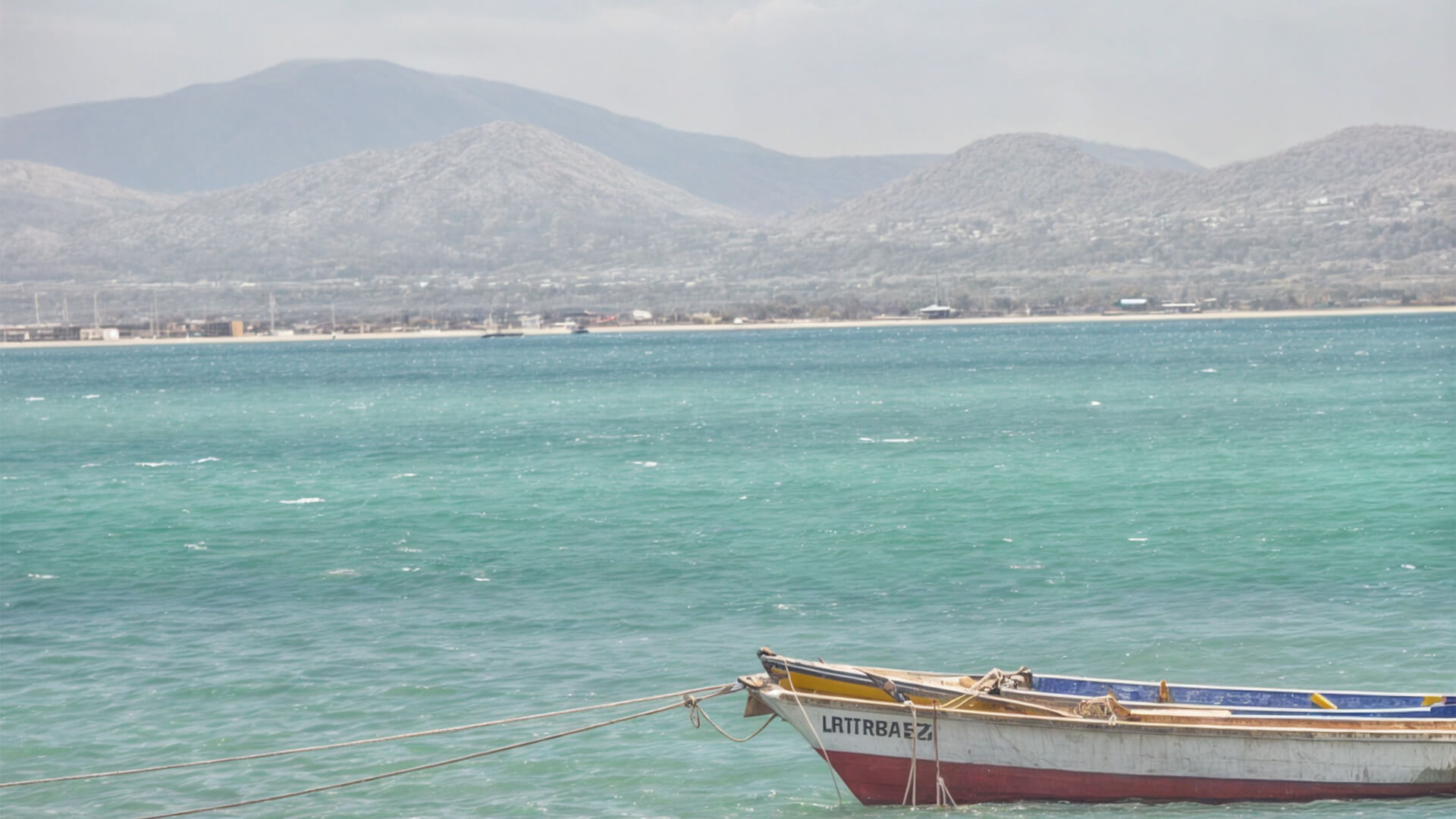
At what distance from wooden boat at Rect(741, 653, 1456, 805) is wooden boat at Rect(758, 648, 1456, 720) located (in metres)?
0.05

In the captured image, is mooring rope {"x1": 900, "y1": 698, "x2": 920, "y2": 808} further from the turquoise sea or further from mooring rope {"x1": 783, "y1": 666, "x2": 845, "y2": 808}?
mooring rope {"x1": 783, "y1": 666, "x2": 845, "y2": 808}

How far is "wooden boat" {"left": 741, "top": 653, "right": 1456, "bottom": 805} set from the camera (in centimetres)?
1716

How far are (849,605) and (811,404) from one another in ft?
207

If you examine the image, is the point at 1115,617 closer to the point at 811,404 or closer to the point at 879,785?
the point at 879,785

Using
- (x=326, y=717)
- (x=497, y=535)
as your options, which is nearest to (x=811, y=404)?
(x=497, y=535)

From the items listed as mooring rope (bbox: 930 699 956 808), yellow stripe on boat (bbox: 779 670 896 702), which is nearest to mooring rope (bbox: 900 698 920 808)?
mooring rope (bbox: 930 699 956 808)

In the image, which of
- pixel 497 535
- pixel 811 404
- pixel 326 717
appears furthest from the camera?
pixel 811 404

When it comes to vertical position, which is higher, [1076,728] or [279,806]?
[1076,728]

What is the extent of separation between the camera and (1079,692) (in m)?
18.4

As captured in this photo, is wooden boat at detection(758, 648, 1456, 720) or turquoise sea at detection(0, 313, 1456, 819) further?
turquoise sea at detection(0, 313, 1456, 819)

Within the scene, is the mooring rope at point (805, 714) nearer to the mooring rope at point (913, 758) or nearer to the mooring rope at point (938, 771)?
the mooring rope at point (913, 758)

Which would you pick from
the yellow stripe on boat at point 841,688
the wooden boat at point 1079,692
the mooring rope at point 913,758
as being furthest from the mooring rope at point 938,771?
the yellow stripe on boat at point 841,688

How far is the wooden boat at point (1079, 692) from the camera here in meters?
17.5

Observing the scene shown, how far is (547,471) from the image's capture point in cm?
5553
